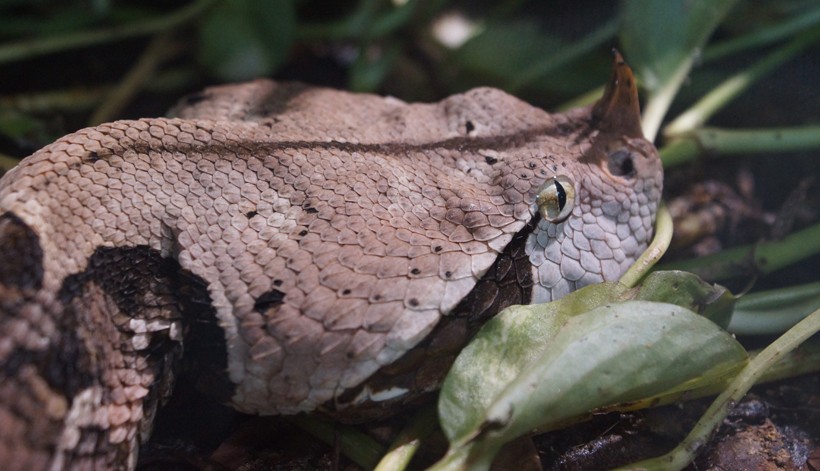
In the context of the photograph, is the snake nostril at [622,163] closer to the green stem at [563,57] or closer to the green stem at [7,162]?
the green stem at [563,57]

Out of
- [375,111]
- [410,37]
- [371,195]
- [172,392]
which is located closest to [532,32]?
[410,37]

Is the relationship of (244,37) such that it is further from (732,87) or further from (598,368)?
(598,368)

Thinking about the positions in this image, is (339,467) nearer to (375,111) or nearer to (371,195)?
(371,195)

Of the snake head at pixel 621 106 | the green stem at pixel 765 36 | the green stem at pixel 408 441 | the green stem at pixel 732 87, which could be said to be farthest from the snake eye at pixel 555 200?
the green stem at pixel 765 36

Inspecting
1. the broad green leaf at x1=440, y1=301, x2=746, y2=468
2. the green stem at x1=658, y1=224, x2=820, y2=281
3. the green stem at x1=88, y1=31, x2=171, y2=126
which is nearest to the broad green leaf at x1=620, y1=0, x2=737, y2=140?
the green stem at x1=658, y1=224, x2=820, y2=281

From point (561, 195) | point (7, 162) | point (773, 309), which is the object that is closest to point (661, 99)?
point (773, 309)

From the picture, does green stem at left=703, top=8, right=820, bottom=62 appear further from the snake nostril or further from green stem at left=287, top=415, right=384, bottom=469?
green stem at left=287, top=415, right=384, bottom=469
